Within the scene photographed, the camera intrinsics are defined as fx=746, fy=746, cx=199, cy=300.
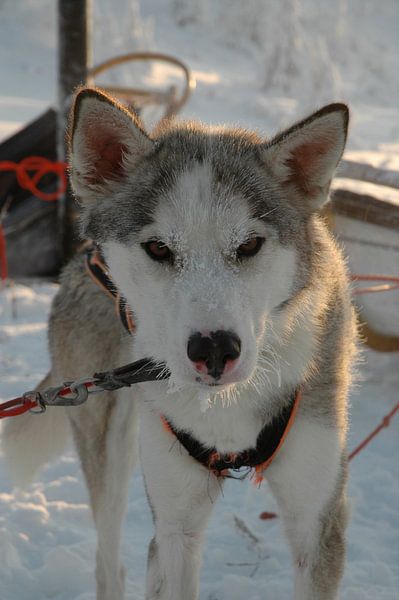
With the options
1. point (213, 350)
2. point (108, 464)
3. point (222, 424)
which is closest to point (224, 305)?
point (213, 350)

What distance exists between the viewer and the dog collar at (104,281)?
7.18ft

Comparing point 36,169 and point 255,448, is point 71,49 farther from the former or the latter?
point 255,448

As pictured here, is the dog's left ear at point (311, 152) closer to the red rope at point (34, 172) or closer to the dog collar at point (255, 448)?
the dog collar at point (255, 448)

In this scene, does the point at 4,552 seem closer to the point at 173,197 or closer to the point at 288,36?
the point at 173,197

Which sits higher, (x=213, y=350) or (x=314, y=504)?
(x=213, y=350)

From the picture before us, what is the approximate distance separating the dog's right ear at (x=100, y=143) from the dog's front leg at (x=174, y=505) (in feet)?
2.18

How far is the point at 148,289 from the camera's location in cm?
181

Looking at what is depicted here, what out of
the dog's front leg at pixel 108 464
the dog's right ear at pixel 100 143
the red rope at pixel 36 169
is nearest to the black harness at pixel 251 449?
the dog's right ear at pixel 100 143

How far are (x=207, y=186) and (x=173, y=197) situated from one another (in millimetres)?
86

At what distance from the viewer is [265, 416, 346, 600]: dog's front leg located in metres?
1.99

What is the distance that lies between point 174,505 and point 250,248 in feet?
2.58

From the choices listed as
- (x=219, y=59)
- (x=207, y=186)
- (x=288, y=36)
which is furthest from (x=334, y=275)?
(x=219, y=59)

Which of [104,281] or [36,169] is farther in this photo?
[36,169]

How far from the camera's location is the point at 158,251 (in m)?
1.78
